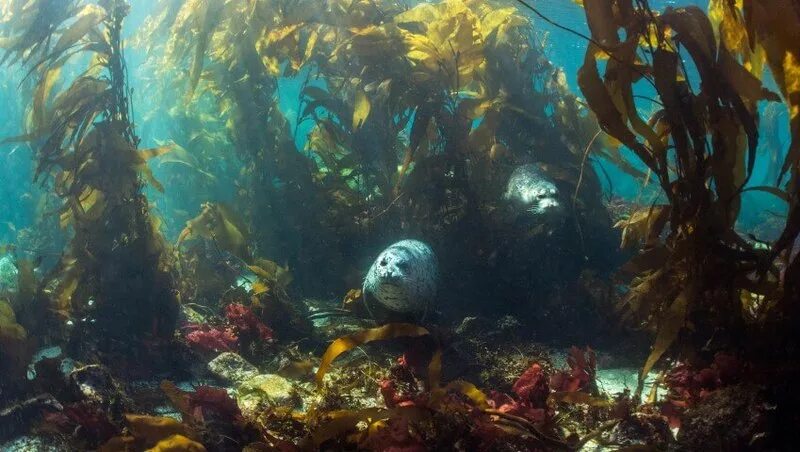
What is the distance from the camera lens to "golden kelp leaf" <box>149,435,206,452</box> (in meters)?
2.45

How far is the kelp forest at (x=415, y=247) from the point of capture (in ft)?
8.41

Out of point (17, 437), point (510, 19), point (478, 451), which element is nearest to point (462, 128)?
point (510, 19)

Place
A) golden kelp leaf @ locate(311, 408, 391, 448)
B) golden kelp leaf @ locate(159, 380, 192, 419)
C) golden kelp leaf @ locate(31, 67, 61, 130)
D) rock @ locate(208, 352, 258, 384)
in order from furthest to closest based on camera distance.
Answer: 1. golden kelp leaf @ locate(31, 67, 61, 130)
2. rock @ locate(208, 352, 258, 384)
3. golden kelp leaf @ locate(159, 380, 192, 419)
4. golden kelp leaf @ locate(311, 408, 391, 448)

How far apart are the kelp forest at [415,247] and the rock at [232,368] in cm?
2

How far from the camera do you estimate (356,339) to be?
8.89 feet

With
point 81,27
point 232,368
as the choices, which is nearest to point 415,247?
point 232,368

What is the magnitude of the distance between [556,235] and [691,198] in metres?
2.88

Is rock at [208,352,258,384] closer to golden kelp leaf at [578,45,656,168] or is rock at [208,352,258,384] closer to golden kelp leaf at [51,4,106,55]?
golden kelp leaf at [578,45,656,168]

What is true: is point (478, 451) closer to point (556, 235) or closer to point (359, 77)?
point (556, 235)

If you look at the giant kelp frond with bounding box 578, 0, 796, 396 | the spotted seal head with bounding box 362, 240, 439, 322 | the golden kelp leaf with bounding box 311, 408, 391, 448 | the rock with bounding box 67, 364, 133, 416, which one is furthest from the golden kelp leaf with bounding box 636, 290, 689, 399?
the rock with bounding box 67, 364, 133, 416

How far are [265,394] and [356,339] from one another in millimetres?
906

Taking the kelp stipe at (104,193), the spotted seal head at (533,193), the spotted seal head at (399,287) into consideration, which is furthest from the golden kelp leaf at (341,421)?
the spotted seal head at (533,193)

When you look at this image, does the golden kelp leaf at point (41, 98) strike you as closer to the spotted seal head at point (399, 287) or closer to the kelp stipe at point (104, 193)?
the kelp stipe at point (104, 193)

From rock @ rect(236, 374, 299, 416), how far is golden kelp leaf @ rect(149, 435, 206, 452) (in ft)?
1.42
